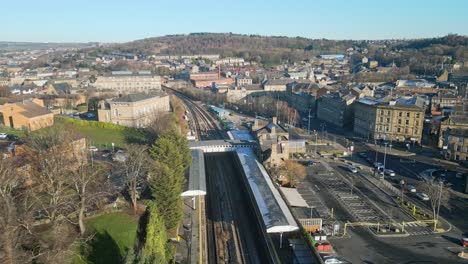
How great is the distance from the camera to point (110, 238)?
19.5 meters

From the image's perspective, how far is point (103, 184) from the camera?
25.3 meters

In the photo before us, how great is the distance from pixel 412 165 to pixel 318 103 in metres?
27.2

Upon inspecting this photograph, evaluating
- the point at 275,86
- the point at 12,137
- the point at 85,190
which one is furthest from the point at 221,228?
the point at 275,86

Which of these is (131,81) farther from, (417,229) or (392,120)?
(417,229)

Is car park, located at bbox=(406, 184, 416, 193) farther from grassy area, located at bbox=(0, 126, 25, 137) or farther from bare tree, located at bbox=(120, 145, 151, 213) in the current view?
grassy area, located at bbox=(0, 126, 25, 137)

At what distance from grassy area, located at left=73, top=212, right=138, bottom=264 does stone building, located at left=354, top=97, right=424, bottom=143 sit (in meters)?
36.0

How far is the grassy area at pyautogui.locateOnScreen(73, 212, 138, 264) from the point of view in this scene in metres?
17.9

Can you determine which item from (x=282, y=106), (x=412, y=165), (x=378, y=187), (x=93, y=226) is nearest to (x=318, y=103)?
(x=282, y=106)

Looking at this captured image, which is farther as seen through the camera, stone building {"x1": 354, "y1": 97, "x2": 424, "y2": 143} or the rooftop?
the rooftop

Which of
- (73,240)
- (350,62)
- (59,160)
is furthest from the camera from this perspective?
(350,62)

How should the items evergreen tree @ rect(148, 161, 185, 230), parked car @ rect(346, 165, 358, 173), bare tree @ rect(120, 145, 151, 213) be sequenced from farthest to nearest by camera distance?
parked car @ rect(346, 165, 358, 173) → bare tree @ rect(120, 145, 151, 213) → evergreen tree @ rect(148, 161, 185, 230)

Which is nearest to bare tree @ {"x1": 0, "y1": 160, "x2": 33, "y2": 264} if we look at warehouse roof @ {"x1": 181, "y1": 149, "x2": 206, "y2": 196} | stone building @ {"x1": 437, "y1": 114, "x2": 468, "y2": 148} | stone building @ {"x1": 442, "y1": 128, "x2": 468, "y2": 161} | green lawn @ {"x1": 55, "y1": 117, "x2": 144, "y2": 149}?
warehouse roof @ {"x1": 181, "y1": 149, "x2": 206, "y2": 196}

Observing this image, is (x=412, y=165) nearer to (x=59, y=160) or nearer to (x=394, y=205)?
(x=394, y=205)

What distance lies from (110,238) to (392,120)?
3850 cm
